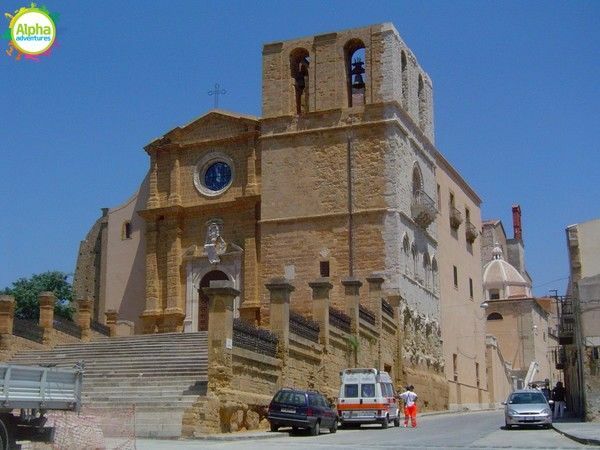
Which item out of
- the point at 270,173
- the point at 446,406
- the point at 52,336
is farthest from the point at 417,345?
the point at 52,336

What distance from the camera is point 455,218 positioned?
45000 mm

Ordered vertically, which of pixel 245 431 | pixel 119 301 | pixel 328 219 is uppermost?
pixel 328 219

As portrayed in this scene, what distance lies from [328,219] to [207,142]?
6460 millimetres

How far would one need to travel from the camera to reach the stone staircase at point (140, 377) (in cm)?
2011

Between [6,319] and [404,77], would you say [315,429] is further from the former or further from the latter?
[404,77]

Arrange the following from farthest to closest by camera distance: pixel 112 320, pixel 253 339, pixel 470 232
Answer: pixel 470 232, pixel 112 320, pixel 253 339

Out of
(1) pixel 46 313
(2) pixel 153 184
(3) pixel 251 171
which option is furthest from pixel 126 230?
(1) pixel 46 313

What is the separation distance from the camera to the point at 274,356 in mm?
24594

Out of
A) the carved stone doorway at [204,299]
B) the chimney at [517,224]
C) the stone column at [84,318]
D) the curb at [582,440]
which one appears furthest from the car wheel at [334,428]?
the chimney at [517,224]

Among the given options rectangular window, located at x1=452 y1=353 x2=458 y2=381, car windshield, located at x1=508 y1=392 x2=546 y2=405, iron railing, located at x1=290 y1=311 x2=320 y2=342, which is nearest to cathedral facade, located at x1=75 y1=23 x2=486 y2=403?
rectangular window, located at x1=452 y1=353 x2=458 y2=381

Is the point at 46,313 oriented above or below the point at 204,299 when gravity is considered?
below

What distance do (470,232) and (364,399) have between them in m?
24.6

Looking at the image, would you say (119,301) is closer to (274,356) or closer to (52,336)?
(52,336)

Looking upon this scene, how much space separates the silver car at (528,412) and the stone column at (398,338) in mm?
10249
